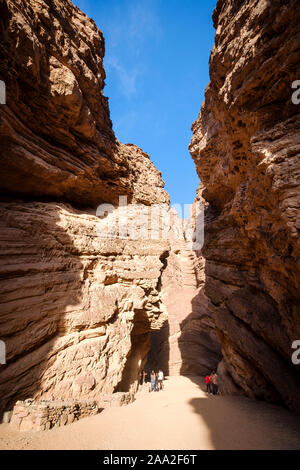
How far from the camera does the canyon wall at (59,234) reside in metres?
6.67

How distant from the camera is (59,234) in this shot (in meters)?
8.89

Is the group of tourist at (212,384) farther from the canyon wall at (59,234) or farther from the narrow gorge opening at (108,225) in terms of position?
the canyon wall at (59,234)

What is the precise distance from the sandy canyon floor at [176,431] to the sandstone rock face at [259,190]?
4.74 feet

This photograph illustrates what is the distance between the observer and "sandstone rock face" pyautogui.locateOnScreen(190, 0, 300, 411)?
5.79 metres

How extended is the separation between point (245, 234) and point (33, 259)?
9.77 m

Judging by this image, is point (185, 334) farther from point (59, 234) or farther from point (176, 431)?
point (59, 234)

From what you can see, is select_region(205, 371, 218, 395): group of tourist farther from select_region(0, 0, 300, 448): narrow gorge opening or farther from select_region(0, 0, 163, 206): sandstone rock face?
select_region(0, 0, 163, 206): sandstone rock face

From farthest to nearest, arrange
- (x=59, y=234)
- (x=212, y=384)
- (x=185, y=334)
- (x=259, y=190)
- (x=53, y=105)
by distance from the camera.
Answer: (x=185, y=334) → (x=212, y=384) → (x=59, y=234) → (x=53, y=105) → (x=259, y=190)

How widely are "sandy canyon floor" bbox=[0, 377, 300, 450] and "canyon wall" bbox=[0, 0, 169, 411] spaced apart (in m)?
1.69

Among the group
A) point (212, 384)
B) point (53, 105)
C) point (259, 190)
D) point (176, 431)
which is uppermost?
point (53, 105)

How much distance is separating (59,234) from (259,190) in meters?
8.80

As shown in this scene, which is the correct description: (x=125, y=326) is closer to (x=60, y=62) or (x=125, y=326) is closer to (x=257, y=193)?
(x=257, y=193)

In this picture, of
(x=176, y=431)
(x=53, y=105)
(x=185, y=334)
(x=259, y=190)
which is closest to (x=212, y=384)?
(x=176, y=431)

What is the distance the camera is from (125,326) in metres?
9.76
